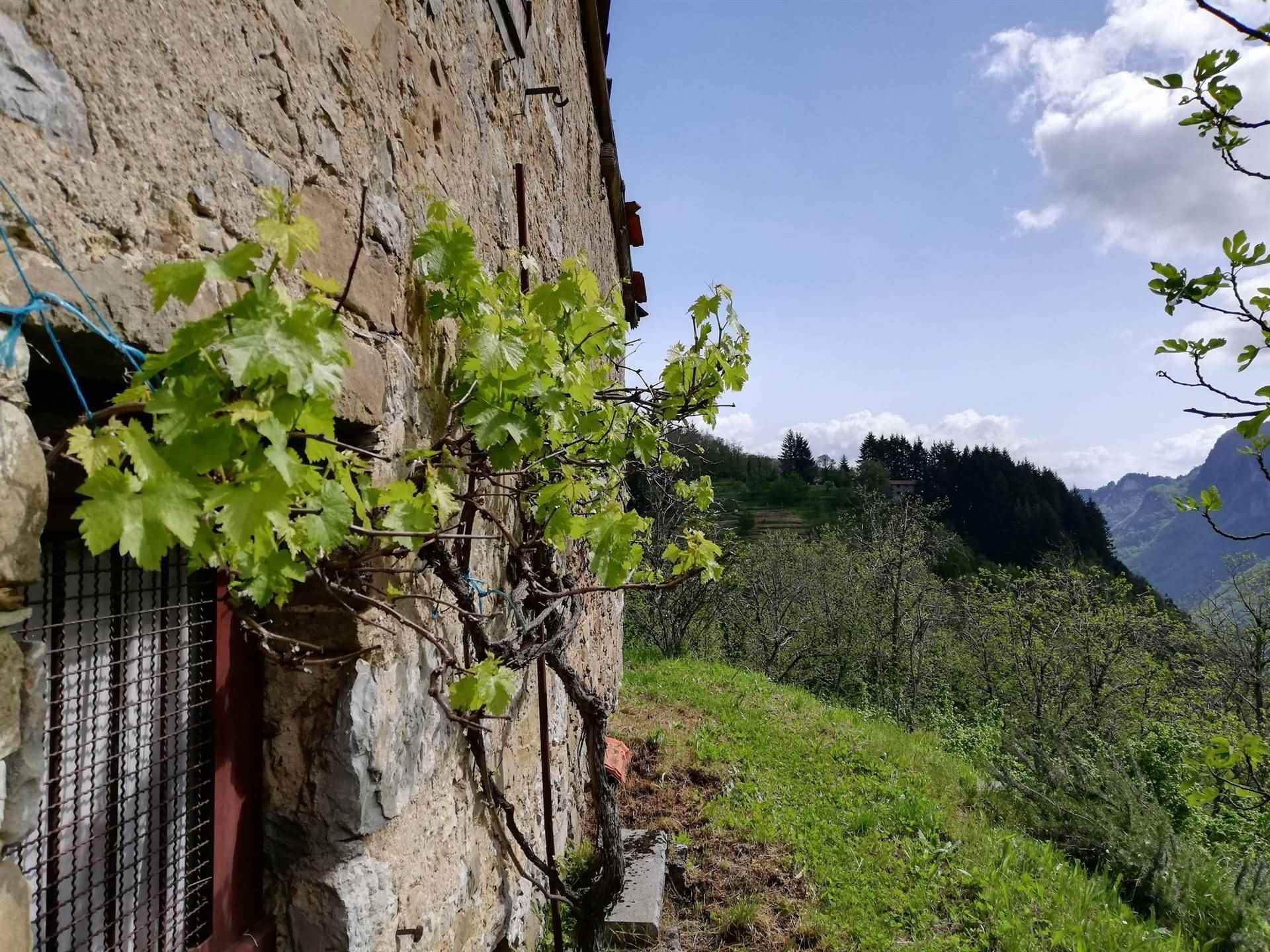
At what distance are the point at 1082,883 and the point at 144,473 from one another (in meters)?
5.46

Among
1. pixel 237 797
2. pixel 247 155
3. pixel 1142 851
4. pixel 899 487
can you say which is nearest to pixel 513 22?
pixel 247 155

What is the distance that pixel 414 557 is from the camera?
1797mm

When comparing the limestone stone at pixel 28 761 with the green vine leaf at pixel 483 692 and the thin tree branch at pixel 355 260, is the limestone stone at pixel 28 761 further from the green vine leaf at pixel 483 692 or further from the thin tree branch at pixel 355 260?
the green vine leaf at pixel 483 692

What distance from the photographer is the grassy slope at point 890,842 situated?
11.8 feet

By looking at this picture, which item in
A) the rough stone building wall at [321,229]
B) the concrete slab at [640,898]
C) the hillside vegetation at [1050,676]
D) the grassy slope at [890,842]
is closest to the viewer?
the rough stone building wall at [321,229]

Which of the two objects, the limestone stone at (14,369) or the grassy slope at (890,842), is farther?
the grassy slope at (890,842)

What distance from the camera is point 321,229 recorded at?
140 centimetres

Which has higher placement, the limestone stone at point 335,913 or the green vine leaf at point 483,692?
the green vine leaf at point 483,692

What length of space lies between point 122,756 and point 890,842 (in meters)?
4.54

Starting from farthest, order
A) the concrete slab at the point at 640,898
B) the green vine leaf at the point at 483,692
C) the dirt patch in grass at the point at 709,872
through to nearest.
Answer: the dirt patch in grass at the point at 709,872
the concrete slab at the point at 640,898
the green vine leaf at the point at 483,692

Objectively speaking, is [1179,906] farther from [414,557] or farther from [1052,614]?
[1052,614]

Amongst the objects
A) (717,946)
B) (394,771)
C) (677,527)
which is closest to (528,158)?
(394,771)

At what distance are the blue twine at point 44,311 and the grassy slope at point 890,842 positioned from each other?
3.61 meters

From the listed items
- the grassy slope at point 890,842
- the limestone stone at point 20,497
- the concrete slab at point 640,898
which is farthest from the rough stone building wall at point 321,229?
the grassy slope at point 890,842
